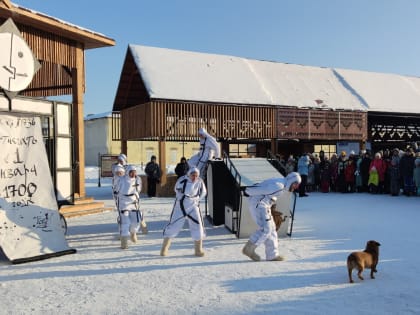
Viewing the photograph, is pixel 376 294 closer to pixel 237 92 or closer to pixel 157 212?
pixel 157 212

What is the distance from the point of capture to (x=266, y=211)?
251 inches

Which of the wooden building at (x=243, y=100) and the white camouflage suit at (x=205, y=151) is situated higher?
the wooden building at (x=243, y=100)

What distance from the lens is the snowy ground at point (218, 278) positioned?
4352 millimetres

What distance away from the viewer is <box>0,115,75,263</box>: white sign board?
6.35 metres

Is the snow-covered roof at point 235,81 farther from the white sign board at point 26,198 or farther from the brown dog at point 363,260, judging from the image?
the brown dog at point 363,260

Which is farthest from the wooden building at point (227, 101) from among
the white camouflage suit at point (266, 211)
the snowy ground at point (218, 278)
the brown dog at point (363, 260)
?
the brown dog at point (363, 260)

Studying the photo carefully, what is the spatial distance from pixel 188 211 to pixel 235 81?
606 inches

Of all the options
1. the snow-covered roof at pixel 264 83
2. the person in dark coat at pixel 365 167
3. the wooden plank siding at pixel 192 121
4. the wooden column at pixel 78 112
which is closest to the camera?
the wooden column at pixel 78 112

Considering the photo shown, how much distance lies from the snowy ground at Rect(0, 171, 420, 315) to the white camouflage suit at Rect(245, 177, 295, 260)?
0.96 ft

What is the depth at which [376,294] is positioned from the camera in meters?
4.64

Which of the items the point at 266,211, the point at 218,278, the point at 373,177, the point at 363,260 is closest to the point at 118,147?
the point at 373,177

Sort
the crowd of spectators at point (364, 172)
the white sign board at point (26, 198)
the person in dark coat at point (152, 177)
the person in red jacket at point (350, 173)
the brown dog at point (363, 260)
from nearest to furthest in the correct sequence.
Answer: the brown dog at point (363, 260)
the white sign board at point (26, 198)
the crowd of spectators at point (364, 172)
the person in red jacket at point (350, 173)
the person in dark coat at point (152, 177)

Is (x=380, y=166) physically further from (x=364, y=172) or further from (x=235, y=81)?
(x=235, y=81)

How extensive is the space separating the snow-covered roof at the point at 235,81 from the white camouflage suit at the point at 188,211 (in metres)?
11.3
